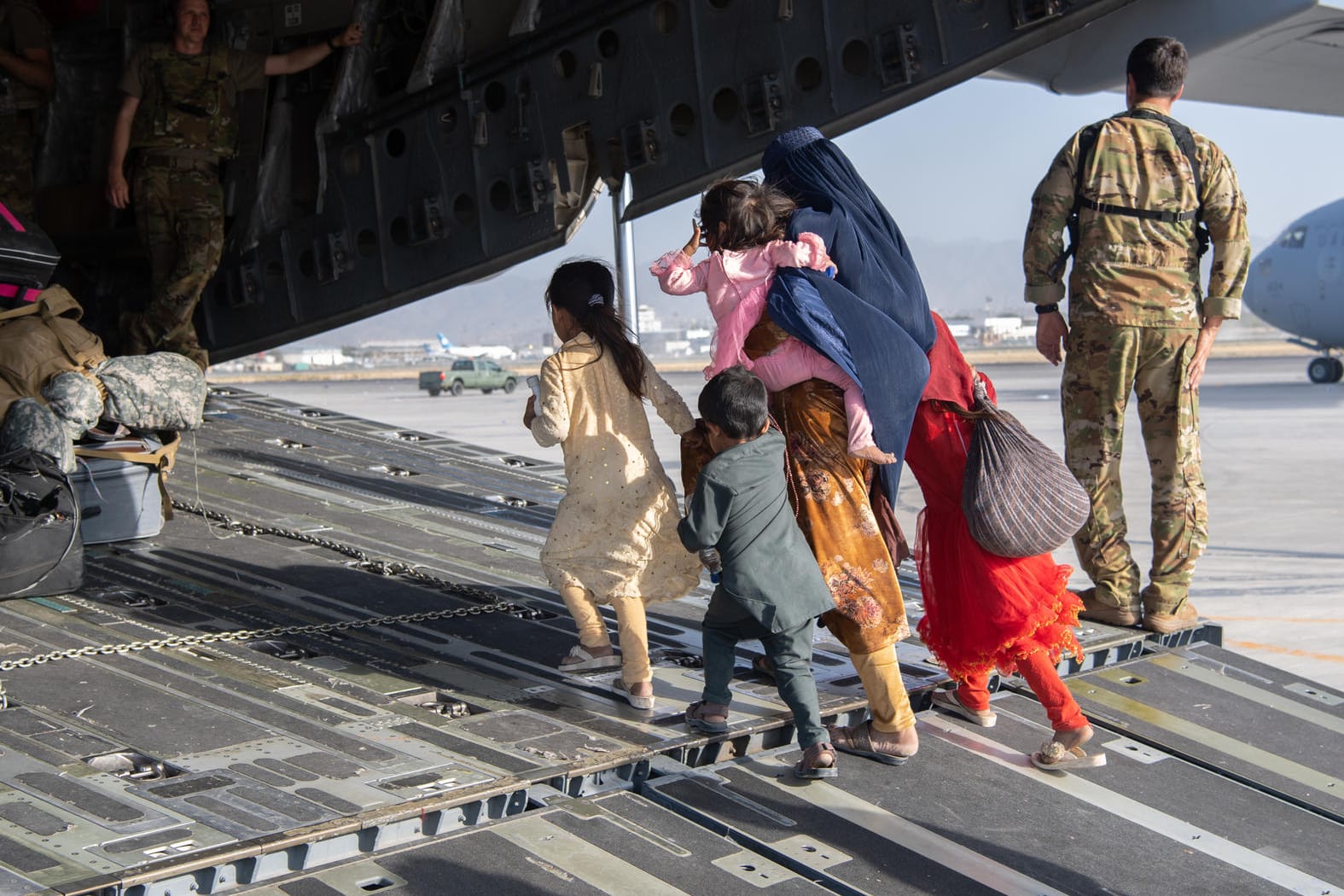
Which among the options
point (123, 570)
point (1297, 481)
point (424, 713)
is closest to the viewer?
point (424, 713)

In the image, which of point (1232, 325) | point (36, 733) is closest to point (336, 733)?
point (36, 733)

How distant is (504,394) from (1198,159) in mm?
32554

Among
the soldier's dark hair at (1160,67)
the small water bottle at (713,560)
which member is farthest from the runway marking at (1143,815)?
the soldier's dark hair at (1160,67)

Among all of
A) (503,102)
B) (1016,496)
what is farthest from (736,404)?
(503,102)

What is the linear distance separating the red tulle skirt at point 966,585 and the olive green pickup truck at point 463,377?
3284 centimetres

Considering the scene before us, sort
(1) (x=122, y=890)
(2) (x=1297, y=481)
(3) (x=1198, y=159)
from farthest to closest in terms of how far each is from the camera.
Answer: (2) (x=1297, y=481), (3) (x=1198, y=159), (1) (x=122, y=890)

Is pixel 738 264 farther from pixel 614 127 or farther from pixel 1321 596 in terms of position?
pixel 1321 596

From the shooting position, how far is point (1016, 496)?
3.58m

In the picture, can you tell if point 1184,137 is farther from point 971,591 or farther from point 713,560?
point 713,560

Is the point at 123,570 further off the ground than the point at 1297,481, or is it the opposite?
the point at 123,570

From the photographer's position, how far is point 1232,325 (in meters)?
128

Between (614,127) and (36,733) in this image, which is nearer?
(36,733)

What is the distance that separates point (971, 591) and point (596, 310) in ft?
4.35

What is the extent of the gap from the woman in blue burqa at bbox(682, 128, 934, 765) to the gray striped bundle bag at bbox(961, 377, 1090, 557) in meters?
0.21
